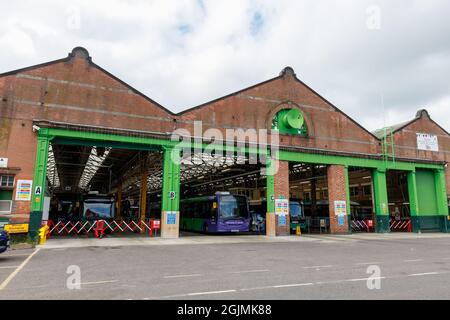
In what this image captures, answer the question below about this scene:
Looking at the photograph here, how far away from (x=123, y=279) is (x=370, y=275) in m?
5.86

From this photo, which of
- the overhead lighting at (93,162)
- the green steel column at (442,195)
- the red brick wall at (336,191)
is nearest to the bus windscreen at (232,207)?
the red brick wall at (336,191)

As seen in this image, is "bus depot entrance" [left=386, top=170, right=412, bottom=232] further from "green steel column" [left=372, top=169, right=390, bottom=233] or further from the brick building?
"green steel column" [left=372, top=169, right=390, bottom=233]

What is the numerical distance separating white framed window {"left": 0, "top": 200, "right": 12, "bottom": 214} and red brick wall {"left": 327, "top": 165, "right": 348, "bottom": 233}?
20919 mm

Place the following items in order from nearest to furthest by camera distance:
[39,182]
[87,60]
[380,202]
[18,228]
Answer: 1. [18,228]
2. [39,182]
3. [87,60]
4. [380,202]

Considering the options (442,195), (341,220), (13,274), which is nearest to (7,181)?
(13,274)

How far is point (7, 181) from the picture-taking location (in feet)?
59.3

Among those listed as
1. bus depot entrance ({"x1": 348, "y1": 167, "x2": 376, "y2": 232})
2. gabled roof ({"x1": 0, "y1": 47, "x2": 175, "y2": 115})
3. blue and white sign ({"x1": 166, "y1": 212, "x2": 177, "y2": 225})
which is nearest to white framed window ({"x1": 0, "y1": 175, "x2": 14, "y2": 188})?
gabled roof ({"x1": 0, "y1": 47, "x2": 175, "y2": 115})

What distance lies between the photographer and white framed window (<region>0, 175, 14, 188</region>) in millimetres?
17938

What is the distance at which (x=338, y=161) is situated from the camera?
26844 mm

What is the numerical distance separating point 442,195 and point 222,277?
29641 millimetres

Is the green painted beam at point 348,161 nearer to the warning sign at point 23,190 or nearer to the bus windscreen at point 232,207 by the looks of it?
the bus windscreen at point 232,207

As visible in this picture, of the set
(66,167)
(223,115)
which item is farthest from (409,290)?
(66,167)

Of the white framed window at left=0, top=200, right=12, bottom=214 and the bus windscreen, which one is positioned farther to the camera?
the bus windscreen

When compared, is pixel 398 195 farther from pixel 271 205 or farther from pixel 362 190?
pixel 271 205
